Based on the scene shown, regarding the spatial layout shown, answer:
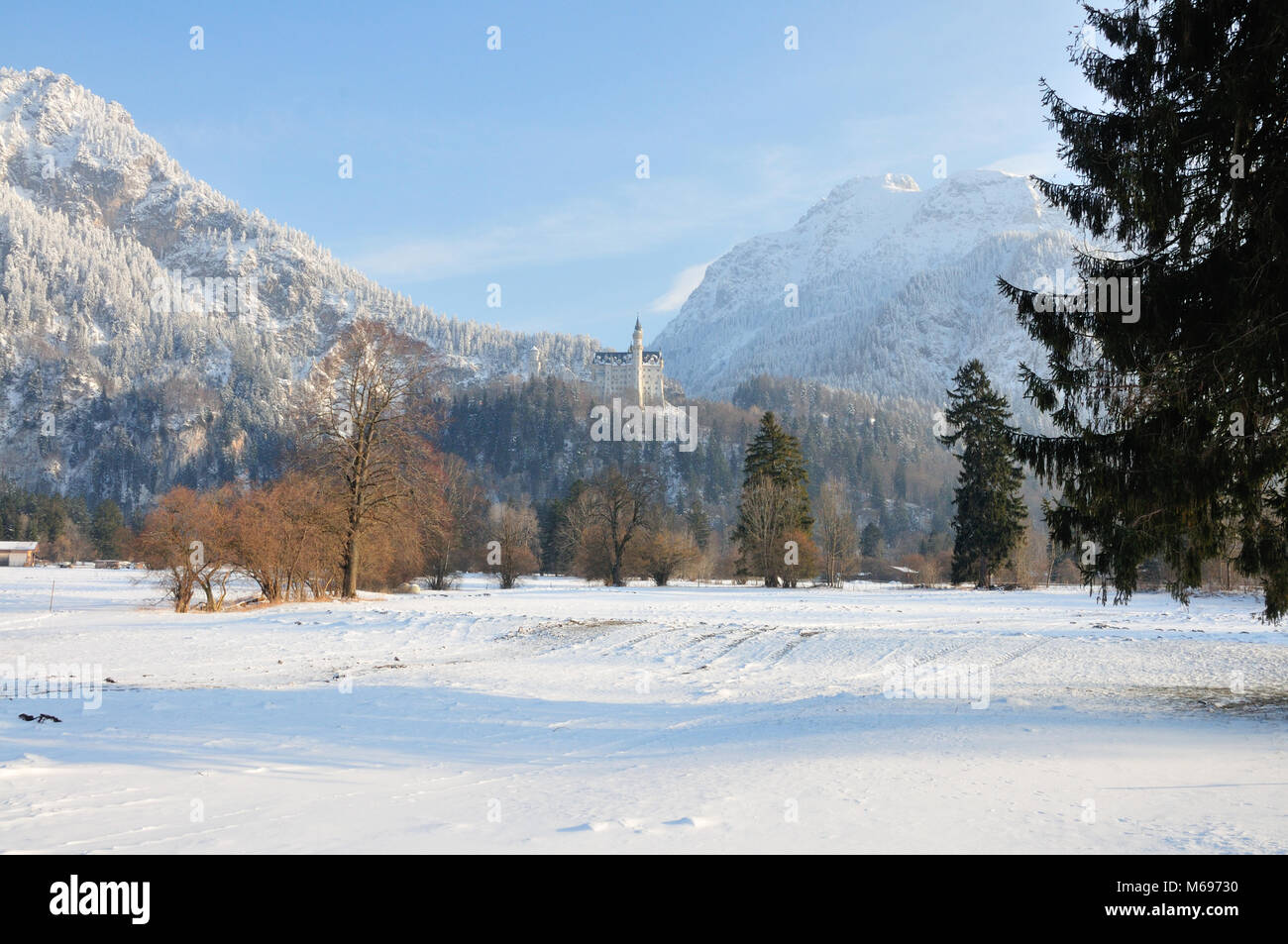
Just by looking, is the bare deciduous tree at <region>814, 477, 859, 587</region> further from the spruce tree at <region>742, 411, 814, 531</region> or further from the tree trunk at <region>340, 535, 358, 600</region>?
the tree trunk at <region>340, 535, 358, 600</region>

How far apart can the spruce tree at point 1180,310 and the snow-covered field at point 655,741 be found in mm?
2886

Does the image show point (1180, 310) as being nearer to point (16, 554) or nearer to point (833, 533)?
point (833, 533)

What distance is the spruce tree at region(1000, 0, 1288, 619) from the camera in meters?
10.2

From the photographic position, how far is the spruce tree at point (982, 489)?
52.3 meters

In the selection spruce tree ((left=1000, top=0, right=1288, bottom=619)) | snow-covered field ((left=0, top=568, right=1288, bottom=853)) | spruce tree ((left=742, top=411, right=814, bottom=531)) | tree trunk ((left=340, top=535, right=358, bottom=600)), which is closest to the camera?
snow-covered field ((left=0, top=568, right=1288, bottom=853))

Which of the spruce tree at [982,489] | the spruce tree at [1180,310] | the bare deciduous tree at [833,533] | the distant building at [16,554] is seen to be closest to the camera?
the spruce tree at [1180,310]

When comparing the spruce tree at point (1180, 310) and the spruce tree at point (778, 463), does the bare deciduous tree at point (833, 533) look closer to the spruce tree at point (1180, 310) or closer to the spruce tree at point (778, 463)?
the spruce tree at point (778, 463)

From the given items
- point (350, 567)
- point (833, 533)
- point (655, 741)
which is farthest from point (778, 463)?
point (655, 741)

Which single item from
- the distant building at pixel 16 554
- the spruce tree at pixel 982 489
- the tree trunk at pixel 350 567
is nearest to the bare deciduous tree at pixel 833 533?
the spruce tree at pixel 982 489

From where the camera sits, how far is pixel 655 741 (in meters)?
11.0

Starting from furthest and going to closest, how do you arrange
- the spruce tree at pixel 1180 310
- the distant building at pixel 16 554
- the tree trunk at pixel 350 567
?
the distant building at pixel 16 554, the tree trunk at pixel 350 567, the spruce tree at pixel 1180 310

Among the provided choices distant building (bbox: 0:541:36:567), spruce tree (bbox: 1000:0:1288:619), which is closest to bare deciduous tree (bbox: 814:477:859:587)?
spruce tree (bbox: 1000:0:1288:619)

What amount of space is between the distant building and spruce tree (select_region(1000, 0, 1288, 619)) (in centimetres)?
12441
